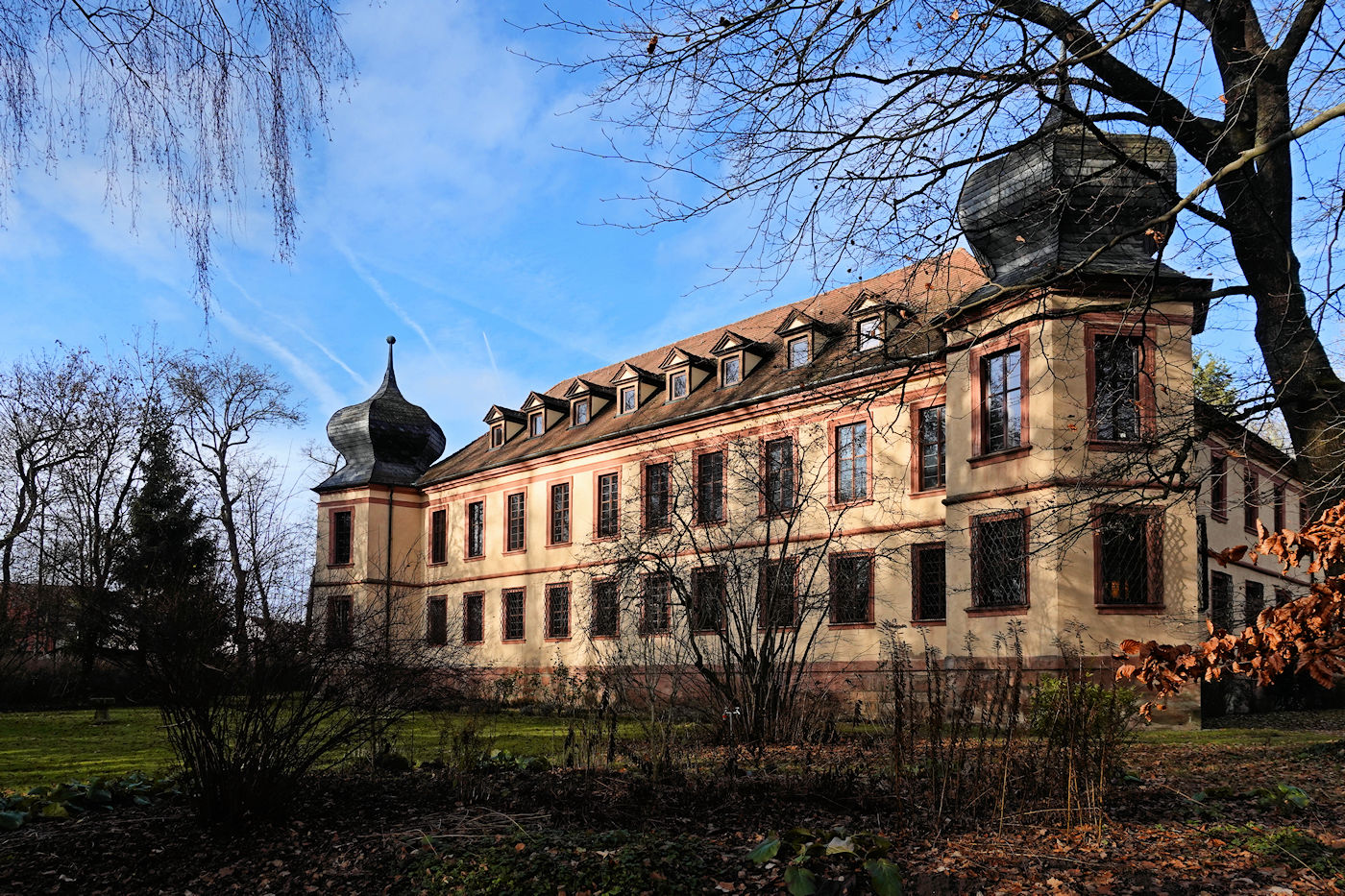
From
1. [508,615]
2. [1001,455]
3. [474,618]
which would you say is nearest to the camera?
[1001,455]

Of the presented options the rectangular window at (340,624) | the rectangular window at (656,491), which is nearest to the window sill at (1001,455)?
the rectangular window at (656,491)

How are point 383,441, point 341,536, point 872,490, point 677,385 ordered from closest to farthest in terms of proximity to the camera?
point 872,490 < point 677,385 < point 341,536 < point 383,441

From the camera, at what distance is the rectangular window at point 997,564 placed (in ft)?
60.0

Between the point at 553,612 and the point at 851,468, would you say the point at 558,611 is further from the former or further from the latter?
the point at 851,468

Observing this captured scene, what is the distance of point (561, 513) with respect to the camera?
31.8 meters

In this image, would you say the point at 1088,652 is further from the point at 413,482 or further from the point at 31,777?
the point at 413,482

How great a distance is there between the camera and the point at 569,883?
5227 millimetres

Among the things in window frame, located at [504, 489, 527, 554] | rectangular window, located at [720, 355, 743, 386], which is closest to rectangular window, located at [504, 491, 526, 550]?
window frame, located at [504, 489, 527, 554]

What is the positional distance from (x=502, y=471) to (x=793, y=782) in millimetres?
27386

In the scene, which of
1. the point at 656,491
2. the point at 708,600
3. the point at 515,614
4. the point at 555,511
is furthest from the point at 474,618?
the point at 708,600

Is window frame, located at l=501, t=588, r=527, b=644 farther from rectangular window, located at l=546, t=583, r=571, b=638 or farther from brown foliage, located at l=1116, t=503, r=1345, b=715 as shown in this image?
brown foliage, located at l=1116, t=503, r=1345, b=715

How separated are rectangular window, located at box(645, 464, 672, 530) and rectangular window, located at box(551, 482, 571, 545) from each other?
4.14 metres

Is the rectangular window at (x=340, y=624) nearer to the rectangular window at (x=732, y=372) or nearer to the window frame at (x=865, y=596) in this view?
the window frame at (x=865, y=596)

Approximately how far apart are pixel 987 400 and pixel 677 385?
1126cm
